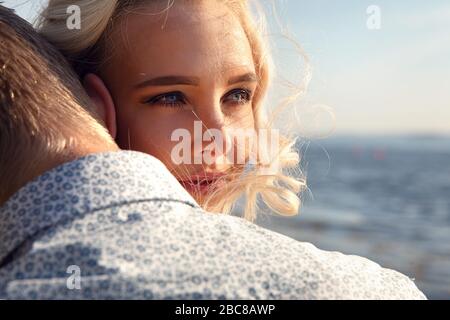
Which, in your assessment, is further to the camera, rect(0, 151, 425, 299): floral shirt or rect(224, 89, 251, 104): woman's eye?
rect(224, 89, 251, 104): woman's eye

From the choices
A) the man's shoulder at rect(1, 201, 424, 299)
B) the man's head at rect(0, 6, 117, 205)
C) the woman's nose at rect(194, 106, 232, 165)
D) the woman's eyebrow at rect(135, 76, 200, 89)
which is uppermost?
the woman's eyebrow at rect(135, 76, 200, 89)

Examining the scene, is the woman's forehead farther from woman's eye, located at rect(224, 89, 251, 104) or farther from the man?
the man

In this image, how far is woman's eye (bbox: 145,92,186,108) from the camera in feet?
8.43

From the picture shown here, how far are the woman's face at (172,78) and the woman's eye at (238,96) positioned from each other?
29 millimetres

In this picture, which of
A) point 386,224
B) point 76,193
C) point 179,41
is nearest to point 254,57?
point 179,41

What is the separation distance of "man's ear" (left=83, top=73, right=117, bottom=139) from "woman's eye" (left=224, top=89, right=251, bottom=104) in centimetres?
46

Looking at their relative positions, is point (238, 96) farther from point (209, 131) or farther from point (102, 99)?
point (102, 99)

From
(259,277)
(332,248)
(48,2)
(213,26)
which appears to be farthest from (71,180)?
(332,248)

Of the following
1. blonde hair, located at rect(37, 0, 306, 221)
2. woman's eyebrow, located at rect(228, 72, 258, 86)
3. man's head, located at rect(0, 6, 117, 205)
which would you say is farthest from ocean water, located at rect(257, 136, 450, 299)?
man's head, located at rect(0, 6, 117, 205)

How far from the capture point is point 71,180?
137 centimetres

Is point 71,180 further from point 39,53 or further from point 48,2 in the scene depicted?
point 48,2

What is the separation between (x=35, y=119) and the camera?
4.95 feet

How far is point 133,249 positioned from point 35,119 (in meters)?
0.41

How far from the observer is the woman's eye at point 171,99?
8.43 feet
